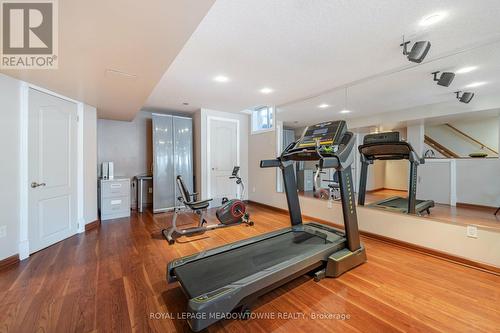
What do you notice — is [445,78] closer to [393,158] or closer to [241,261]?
[393,158]

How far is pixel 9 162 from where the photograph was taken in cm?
245

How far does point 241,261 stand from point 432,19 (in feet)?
9.65

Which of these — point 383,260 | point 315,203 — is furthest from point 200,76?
point 383,260

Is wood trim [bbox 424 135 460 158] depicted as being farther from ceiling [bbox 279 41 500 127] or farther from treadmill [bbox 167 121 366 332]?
treadmill [bbox 167 121 366 332]

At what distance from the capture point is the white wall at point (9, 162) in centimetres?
237

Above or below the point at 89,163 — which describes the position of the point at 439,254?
below

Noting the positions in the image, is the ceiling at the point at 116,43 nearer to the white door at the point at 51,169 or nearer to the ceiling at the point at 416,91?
the white door at the point at 51,169

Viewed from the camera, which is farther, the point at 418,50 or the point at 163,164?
the point at 163,164

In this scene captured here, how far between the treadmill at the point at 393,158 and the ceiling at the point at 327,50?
920 millimetres

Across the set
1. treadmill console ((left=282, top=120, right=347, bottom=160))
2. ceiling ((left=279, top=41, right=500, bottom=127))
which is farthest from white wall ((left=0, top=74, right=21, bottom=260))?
ceiling ((left=279, top=41, right=500, bottom=127))

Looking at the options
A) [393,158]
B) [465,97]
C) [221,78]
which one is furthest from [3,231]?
[465,97]

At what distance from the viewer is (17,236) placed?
2523 mm

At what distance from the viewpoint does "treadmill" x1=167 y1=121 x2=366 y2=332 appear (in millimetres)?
1558

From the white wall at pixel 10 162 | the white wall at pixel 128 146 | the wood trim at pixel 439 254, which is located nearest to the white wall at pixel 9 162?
the white wall at pixel 10 162
